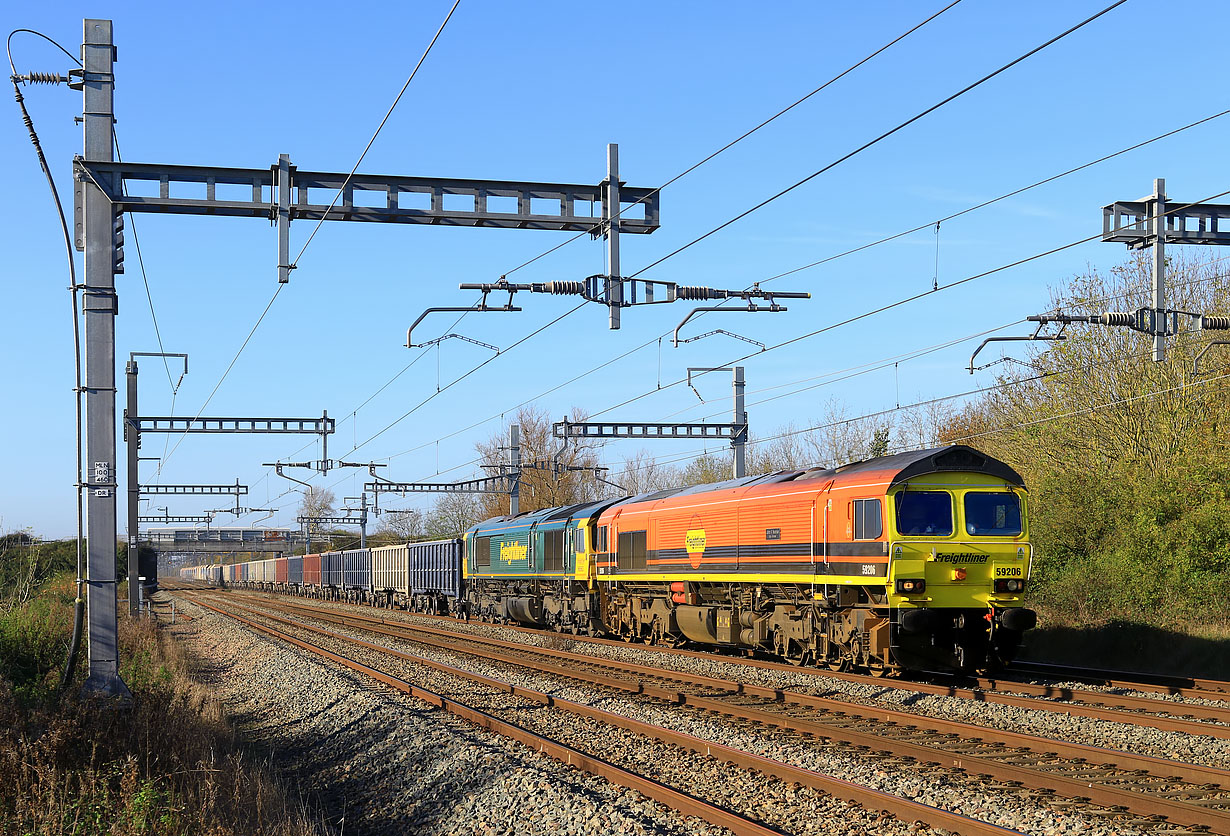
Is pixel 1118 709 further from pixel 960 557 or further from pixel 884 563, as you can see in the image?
pixel 884 563

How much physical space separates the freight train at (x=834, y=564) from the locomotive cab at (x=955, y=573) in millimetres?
22

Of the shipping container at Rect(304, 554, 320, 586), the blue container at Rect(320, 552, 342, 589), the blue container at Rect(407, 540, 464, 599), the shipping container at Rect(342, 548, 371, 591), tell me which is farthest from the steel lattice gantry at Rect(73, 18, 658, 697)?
the shipping container at Rect(304, 554, 320, 586)

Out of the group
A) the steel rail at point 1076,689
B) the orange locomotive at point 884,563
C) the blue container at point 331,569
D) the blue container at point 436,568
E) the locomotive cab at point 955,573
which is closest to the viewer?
the steel rail at point 1076,689

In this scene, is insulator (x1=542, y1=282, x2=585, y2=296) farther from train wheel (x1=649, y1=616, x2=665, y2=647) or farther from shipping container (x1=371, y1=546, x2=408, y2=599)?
shipping container (x1=371, y1=546, x2=408, y2=599)

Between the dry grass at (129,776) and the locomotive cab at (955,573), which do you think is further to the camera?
the locomotive cab at (955,573)

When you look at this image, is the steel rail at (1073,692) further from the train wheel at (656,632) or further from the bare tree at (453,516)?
the bare tree at (453,516)

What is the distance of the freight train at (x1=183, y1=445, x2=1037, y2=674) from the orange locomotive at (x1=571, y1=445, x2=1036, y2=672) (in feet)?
0.09

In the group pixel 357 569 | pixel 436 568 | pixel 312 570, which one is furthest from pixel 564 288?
pixel 312 570

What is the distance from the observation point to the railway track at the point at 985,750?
9.58 meters

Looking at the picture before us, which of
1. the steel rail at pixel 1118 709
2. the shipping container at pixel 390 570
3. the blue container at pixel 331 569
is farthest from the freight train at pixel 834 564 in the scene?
the blue container at pixel 331 569

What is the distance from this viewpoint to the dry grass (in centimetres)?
942

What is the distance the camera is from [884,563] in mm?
18000

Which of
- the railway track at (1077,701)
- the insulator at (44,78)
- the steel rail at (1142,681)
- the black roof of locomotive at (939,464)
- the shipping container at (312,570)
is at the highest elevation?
the insulator at (44,78)

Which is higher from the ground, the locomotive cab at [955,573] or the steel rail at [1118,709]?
the locomotive cab at [955,573]
